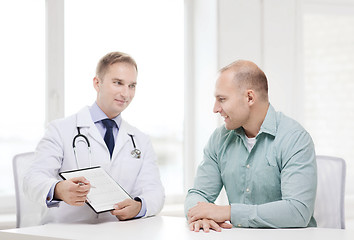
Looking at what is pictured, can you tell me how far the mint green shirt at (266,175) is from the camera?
210 centimetres

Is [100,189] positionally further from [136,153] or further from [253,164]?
[253,164]

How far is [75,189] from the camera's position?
6.79 feet

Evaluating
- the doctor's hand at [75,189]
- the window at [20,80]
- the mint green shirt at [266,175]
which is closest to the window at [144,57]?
the window at [20,80]

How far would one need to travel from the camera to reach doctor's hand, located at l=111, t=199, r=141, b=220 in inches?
88.2

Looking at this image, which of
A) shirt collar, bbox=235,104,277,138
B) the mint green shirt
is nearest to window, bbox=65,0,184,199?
the mint green shirt

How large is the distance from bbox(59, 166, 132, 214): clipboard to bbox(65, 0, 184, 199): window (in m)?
1.59

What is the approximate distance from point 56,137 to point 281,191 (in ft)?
3.54

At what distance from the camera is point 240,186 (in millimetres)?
2393

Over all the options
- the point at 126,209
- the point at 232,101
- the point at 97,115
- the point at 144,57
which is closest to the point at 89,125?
the point at 97,115

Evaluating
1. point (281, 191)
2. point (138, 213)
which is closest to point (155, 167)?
→ point (138, 213)

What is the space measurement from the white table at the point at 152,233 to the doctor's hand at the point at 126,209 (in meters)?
0.10

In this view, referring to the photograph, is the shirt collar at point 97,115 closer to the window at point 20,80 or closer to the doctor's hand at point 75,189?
the doctor's hand at point 75,189

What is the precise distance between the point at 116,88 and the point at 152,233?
882 mm

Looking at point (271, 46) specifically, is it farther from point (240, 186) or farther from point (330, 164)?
point (240, 186)
